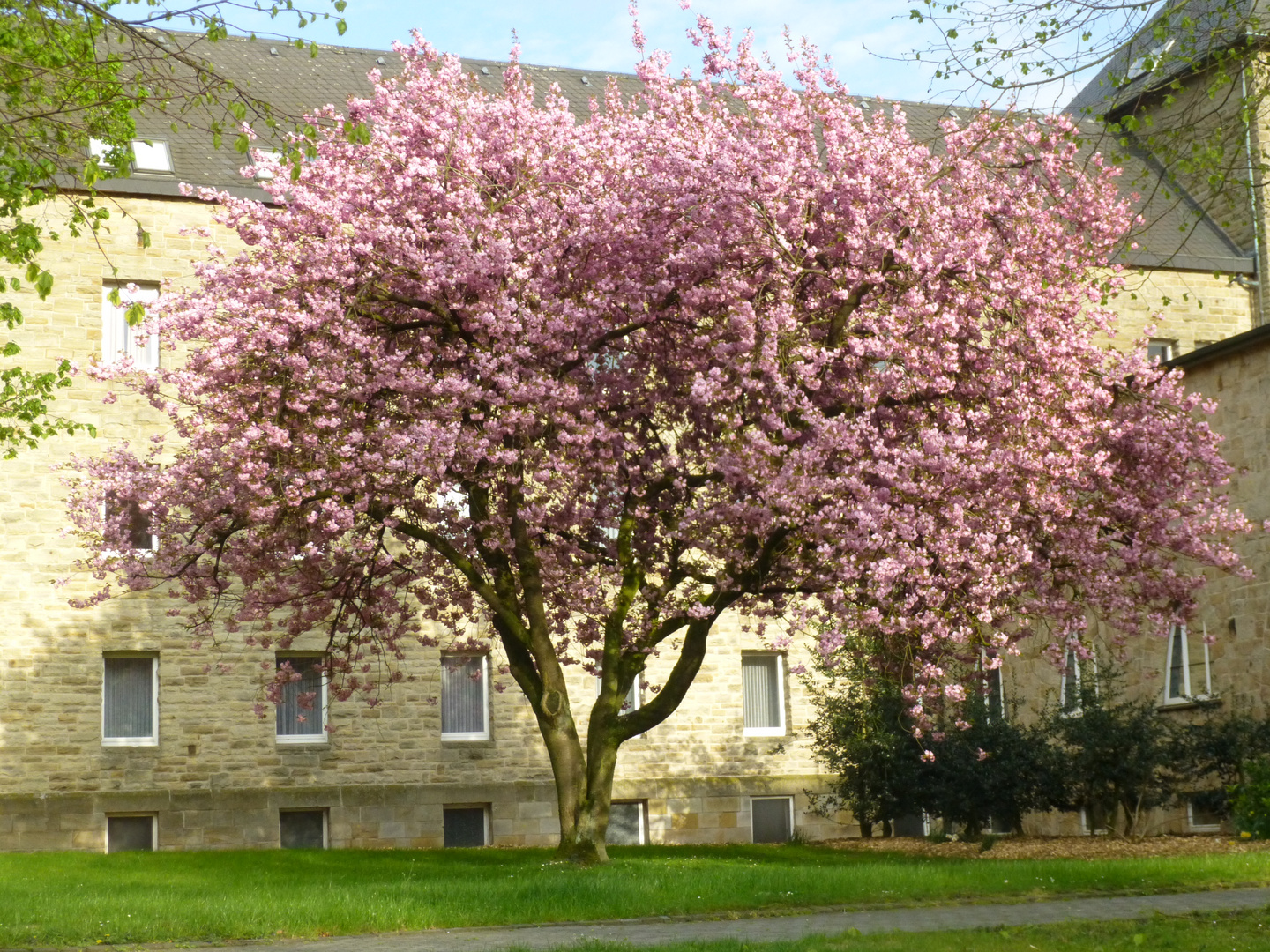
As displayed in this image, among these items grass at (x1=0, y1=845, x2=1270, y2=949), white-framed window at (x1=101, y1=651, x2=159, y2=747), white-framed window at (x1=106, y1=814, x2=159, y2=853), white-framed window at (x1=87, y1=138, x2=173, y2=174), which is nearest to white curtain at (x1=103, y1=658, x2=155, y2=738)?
white-framed window at (x1=101, y1=651, x2=159, y2=747)

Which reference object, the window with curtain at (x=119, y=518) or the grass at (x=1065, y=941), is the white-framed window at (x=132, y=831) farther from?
the grass at (x=1065, y=941)

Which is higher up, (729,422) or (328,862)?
(729,422)

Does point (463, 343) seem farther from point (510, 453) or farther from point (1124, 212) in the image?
point (1124, 212)

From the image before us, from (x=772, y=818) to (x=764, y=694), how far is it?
243cm

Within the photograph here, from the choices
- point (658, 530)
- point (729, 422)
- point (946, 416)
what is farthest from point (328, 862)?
point (946, 416)

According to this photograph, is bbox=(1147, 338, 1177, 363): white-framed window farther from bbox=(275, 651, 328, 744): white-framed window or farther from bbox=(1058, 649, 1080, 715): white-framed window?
bbox=(275, 651, 328, 744): white-framed window

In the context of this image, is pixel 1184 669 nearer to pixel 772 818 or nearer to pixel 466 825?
pixel 772 818

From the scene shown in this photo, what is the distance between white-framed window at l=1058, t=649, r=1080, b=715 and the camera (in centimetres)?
2312

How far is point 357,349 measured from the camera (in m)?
16.4

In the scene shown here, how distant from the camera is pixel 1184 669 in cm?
2391

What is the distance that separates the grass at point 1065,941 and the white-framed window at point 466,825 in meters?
18.9

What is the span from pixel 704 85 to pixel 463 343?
12.9 feet

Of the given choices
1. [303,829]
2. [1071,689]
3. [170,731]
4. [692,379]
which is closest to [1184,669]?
[1071,689]

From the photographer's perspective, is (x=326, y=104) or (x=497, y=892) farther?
(x=326, y=104)
